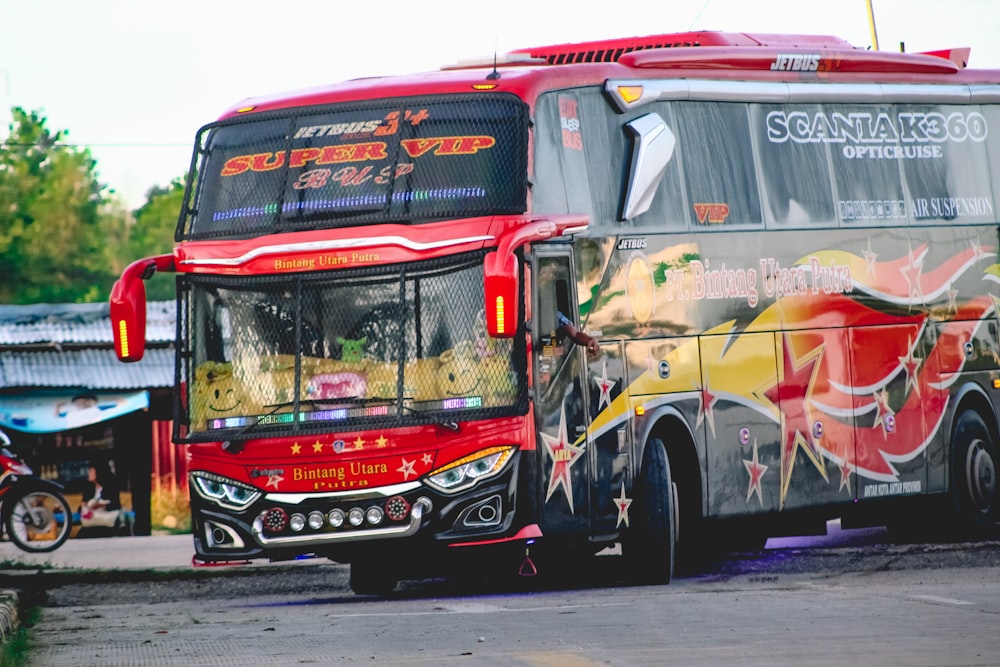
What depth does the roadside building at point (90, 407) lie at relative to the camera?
88.4 ft

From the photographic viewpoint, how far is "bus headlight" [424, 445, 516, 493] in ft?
42.9

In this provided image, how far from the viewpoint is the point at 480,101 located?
Result: 13.6 meters

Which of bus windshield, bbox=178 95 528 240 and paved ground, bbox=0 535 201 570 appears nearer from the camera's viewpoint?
bus windshield, bbox=178 95 528 240

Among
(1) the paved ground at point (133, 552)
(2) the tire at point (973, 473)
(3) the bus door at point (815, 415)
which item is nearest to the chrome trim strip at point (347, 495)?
(3) the bus door at point (815, 415)

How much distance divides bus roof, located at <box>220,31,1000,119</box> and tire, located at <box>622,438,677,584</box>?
3.01m

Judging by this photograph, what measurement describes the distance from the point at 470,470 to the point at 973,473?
6948 millimetres

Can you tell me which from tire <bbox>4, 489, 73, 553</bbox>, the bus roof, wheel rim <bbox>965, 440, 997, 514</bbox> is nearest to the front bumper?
the bus roof

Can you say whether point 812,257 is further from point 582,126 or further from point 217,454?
point 217,454

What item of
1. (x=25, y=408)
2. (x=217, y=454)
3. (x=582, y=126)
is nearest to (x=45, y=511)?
(x=25, y=408)

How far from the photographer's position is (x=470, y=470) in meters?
13.1

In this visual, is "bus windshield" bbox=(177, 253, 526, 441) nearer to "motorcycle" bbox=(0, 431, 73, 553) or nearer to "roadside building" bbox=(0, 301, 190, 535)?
"motorcycle" bbox=(0, 431, 73, 553)

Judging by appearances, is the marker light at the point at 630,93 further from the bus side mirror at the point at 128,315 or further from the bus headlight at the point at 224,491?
the bus headlight at the point at 224,491

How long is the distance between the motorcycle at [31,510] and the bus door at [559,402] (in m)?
11.0

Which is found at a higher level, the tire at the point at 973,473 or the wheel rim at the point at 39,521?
the tire at the point at 973,473
